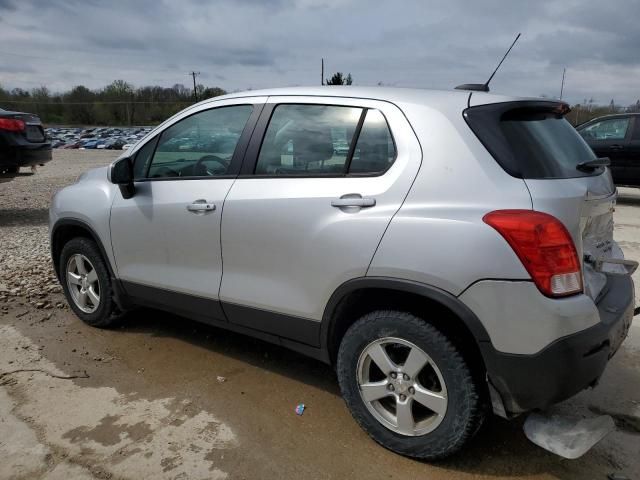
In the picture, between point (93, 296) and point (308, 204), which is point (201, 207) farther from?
point (93, 296)

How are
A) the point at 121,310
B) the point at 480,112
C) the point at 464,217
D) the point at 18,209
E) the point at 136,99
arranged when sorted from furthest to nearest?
the point at 136,99 → the point at 18,209 → the point at 121,310 → the point at 480,112 → the point at 464,217

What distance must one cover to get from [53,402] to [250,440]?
1.27 meters

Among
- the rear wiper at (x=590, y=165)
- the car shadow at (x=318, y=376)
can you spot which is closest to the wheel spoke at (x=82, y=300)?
the car shadow at (x=318, y=376)

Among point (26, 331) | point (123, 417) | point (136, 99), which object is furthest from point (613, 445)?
point (136, 99)

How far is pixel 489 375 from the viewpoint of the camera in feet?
Answer: 7.41

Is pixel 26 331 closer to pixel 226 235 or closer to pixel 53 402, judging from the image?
Result: pixel 53 402

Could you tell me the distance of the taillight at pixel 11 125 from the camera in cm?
778

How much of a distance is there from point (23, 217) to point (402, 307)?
8.28 meters

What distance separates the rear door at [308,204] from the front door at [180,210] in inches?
5.9

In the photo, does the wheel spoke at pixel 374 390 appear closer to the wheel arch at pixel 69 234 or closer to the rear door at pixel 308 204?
the rear door at pixel 308 204

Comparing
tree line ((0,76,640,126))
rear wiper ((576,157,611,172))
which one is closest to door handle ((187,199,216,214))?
rear wiper ((576,157,611,172))


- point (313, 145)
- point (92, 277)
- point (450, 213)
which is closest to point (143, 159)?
point (92, 277)

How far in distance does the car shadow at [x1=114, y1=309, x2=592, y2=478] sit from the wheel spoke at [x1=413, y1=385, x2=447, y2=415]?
346 millimetres

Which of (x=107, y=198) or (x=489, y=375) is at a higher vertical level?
(x=107, y=198)
